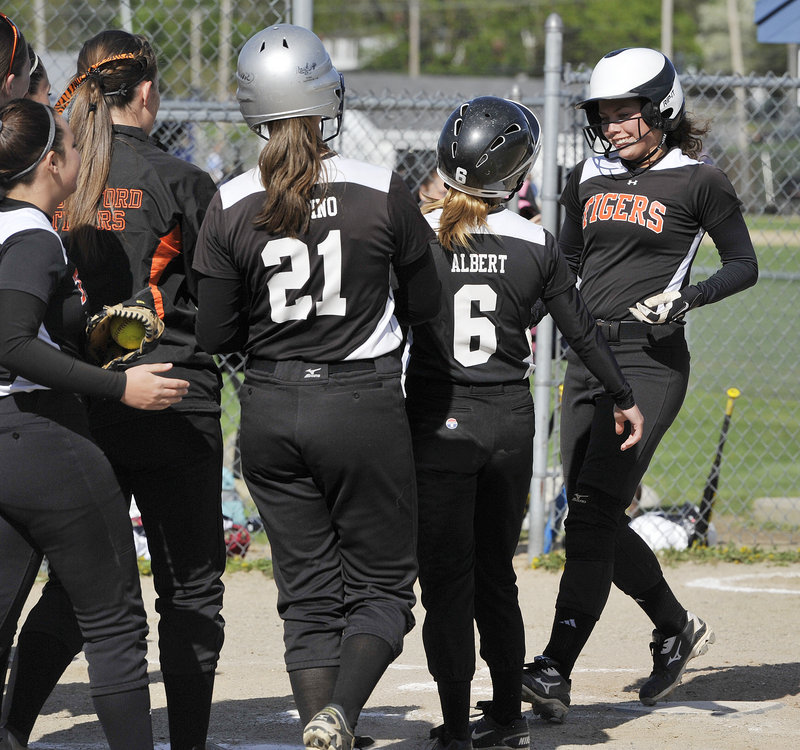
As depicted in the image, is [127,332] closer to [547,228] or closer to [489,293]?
[489,293]

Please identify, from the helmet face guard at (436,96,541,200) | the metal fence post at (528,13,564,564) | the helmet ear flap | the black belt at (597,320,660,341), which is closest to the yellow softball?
the helmet face guard at (436,96,541,200)

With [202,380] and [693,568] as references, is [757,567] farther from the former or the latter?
[202,380]

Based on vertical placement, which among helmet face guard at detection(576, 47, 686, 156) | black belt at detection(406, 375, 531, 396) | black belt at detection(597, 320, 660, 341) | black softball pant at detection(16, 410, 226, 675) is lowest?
black softball pant at detection(16, 410, 226, 675)

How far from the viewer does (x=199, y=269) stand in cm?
314

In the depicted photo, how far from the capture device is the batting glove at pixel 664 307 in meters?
4.06

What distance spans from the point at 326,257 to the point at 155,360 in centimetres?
71

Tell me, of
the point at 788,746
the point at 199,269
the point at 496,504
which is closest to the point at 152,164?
the point at 199,269

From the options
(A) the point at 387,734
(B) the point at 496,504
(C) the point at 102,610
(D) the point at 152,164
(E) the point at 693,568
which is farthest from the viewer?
(E) the point at 693,568

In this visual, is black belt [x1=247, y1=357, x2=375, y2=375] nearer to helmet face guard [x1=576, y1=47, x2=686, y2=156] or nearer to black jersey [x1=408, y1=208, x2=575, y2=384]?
black jersey [x1=408, y1=208, x2=575, y2=384]

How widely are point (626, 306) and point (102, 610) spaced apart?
232 centimetres

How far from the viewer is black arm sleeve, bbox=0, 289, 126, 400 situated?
2.81 metres

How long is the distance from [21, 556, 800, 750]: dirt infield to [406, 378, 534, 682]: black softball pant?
0.53 metres

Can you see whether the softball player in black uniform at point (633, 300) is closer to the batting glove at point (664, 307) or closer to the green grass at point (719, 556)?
the batting glove at point (664, 307)

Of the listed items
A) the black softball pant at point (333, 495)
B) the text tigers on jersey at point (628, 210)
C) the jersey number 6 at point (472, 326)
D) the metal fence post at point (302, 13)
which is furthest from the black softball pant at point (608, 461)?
the metal fence post at point (302, 13)
